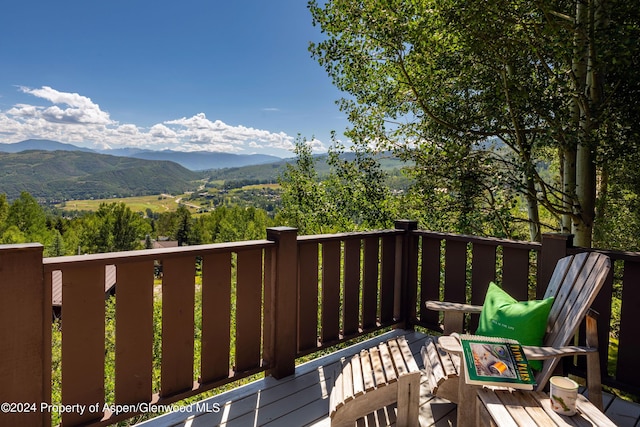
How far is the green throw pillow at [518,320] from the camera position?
6.63 feet

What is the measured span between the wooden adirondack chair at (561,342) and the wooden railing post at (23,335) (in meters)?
1.84

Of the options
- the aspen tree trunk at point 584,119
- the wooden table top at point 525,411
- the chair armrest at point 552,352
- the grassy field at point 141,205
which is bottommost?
the grassy field at point 141,205

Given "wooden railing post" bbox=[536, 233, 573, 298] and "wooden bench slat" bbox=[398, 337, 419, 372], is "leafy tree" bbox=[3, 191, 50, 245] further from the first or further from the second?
"wooden railing post" bbox=[536, 233, 573, 298]

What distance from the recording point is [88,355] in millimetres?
1796

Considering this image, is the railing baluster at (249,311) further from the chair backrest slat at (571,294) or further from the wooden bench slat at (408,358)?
the chair backrest slat at (571,294)

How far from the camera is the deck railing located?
1608 millimetres

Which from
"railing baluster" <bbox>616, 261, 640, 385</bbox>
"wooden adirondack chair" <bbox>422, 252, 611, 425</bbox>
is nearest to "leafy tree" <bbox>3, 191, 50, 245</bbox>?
"wooden adirondack chair" <bbox>422, 252, 611, 425</bbox>

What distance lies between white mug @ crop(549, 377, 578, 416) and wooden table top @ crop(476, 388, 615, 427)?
Answer: 0.02 meters

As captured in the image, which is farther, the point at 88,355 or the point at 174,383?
the point at 174,383

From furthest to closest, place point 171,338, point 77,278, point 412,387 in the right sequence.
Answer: point 171,338
point 412,387
point 77,278

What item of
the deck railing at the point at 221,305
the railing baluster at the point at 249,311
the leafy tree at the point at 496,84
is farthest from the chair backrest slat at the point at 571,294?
the leafy tree at the point at 496,84

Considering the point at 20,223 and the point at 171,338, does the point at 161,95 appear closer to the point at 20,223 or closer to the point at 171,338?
the point at 20,223

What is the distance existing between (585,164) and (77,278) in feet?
19.2

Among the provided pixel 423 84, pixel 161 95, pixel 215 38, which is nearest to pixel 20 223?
pixel 215 38
